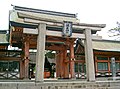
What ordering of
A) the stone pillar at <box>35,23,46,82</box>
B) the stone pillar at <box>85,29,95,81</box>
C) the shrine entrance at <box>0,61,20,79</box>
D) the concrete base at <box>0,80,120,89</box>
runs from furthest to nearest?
the shrine entrance at <box>0,61,20,79</box> < the stone pillar at <box>85,29,95,81</box> < the stone pillar at <box>35,23,46,82</box> < the concrete base at <box>0,80,120,89</box>

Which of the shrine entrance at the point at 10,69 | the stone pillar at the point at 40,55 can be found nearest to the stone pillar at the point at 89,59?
the stone pillar at the point at 40,55

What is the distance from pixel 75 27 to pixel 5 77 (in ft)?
27.5

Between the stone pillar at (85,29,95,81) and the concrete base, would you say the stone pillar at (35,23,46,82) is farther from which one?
the stone pillar at (85,29,95,81)

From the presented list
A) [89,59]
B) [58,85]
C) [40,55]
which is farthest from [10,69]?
[89,59]

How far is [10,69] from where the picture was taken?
16484 mm

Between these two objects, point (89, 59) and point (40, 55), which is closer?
point (40, 55)

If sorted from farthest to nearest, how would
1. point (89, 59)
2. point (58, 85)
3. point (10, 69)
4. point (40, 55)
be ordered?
1. point (10, 69)
2. point (89, 59)
3. point (40, 55)
4. point (58, 85)

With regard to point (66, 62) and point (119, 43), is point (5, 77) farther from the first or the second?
point (119, 43)

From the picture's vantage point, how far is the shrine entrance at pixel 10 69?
53.6 feet

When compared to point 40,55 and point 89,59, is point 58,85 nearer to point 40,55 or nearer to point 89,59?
point 40,55

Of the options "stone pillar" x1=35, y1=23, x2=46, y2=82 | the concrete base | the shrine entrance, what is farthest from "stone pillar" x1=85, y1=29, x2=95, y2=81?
the shrine entrance

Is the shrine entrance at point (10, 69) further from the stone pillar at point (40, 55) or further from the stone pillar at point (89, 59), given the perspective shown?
the stone pillar at point (89, 59)

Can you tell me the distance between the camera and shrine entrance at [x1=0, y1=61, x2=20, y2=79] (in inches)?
643

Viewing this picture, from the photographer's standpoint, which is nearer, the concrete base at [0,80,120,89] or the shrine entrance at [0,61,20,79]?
the concrete base at [0,80,120,89]
